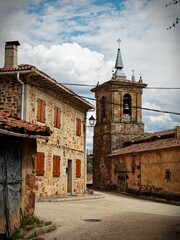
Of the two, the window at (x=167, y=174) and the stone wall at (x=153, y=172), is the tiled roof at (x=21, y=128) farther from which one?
the window at (x=167, y=174)

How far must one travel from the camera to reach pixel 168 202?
780 inches

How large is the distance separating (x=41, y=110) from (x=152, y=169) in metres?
8.78

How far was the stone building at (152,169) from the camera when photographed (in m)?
20.2

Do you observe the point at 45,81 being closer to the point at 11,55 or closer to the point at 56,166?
the point at 11,55

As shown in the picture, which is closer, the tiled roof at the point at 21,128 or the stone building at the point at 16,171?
the tiled roof at the point at 21,128

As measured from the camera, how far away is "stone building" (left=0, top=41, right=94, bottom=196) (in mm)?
15555

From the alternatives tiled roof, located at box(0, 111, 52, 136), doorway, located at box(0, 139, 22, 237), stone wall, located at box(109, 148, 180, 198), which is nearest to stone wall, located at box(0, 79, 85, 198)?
stone wall, located at box(109, 148, 180, 198)

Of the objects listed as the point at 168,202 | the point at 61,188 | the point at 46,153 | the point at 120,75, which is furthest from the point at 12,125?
the point at 120,75

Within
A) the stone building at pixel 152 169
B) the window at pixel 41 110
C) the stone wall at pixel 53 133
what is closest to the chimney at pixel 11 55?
the stone wall at pixel 53 133

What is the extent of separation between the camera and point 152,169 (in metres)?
22.3

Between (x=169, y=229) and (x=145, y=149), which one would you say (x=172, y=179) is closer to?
(x=145, y=149)

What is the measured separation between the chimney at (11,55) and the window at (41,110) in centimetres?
199

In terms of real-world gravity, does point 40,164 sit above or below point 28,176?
above

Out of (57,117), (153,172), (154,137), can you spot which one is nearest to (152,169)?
(153,172)
